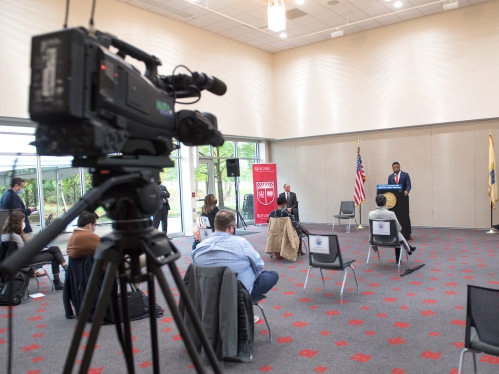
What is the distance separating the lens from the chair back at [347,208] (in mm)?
11031

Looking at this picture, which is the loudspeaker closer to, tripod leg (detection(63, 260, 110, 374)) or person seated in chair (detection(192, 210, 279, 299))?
person seated in chair (detection(192, 210, 279, 299))

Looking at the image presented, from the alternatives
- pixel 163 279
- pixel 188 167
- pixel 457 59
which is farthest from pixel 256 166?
pixel 163 279

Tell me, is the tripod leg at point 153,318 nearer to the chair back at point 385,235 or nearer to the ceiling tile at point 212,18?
the chair back at point 385,235

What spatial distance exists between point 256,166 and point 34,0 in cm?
660

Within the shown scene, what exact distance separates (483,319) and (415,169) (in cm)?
895

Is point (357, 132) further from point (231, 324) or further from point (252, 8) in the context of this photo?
point (231, 324)

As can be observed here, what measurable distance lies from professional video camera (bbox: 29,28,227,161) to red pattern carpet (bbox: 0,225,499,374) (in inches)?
102

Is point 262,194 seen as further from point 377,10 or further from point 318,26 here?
point 377,10

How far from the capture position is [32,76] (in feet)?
2.85

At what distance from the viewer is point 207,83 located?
1247mm

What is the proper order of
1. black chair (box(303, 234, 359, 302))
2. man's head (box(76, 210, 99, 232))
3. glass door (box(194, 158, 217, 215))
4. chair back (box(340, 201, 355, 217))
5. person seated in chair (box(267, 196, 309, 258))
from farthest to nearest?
glass door (box(194, 158, 217, 215)), chair back (box(340, 201, 355, 217)), person seated in chair (box(267, 196, 309, 258)), black chair (box(303, 234, 359, 302)), man's head (box(76, 210, 99, 232))

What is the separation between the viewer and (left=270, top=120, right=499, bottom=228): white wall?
995cm

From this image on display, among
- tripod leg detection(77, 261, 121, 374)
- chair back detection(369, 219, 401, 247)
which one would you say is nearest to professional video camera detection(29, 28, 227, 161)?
tripod leg detection(77, 261, 121, 374)

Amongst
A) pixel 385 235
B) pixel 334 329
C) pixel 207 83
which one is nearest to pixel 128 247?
pixel 207 83
